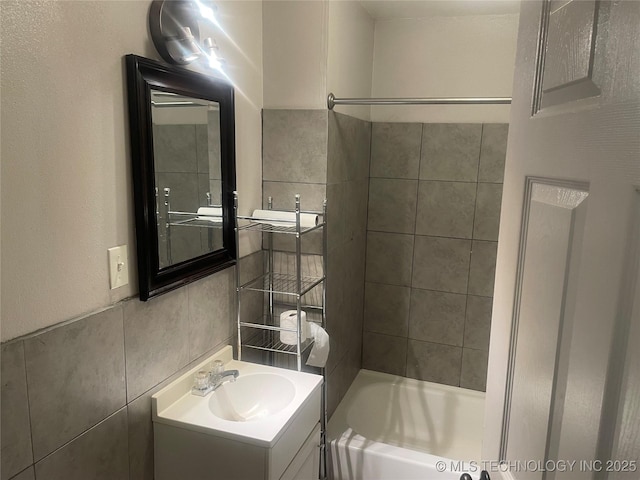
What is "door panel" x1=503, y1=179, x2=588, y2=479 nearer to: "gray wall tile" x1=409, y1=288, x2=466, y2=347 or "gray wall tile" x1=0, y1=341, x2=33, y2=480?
"gray wall tile" x1=0, y1=341, x2=33, y2=480

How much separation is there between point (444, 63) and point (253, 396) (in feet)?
6.71

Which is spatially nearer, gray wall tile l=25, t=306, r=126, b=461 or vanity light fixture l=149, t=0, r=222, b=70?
gray wall tile l=25, t=306, r=126, b=461

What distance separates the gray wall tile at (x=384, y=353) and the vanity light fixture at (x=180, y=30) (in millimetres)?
2046

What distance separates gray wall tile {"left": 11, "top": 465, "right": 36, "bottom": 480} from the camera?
3.48 feet

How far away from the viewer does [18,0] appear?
38.5 inches

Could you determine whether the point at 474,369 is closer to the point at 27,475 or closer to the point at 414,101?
the point at 414,101

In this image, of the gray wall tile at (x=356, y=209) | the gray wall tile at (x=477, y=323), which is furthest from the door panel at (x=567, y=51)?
the gray wall tile at (x=477, y=323)

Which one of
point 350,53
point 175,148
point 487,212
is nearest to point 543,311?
point 175,148

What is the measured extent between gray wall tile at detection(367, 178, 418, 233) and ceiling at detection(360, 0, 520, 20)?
91 cm

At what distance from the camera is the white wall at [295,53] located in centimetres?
198

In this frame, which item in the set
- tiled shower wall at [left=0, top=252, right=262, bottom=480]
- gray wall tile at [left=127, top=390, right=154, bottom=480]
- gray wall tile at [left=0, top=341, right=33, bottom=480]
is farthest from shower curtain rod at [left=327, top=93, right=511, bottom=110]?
gray wall tile at [left=0, top=341, right=33, bottom=480]

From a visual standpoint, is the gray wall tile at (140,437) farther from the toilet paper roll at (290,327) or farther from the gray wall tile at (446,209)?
the gray wall tile at (446,209)

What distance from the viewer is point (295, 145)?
6.86 ft

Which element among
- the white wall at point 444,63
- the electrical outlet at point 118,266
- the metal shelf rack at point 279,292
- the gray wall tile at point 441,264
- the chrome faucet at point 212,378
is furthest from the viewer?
the gray wall tile at point 441,264
